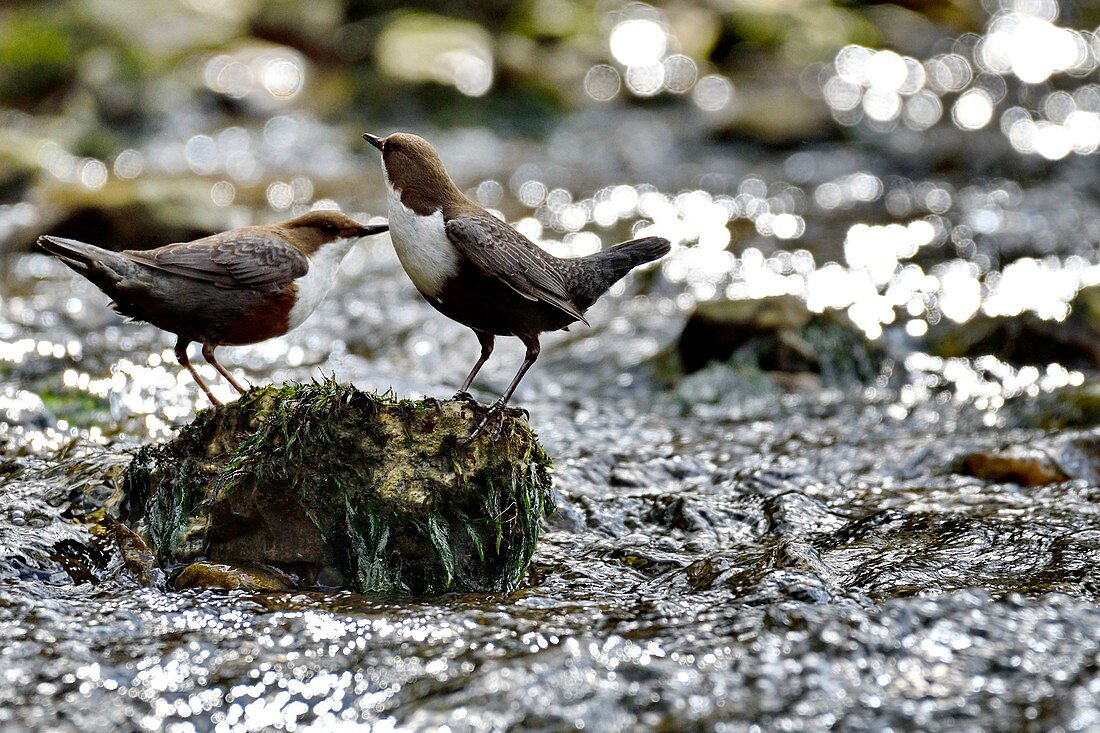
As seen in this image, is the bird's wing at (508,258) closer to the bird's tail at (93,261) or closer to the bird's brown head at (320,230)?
the bird's brown head at (320,230)

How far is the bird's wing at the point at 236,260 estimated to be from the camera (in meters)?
4.40

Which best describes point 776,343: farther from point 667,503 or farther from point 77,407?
point 77,407

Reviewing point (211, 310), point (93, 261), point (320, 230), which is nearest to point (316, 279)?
point (320, 230)

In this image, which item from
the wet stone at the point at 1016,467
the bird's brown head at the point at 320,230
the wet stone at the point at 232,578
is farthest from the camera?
the wet stone at the point at 1016,467

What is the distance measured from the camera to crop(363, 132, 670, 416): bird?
12.9 feet

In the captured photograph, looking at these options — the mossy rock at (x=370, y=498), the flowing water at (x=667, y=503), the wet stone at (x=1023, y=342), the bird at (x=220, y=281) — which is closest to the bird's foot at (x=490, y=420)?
the mossy rock at (x=370, y=498)

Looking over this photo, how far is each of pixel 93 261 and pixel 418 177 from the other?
132 cm

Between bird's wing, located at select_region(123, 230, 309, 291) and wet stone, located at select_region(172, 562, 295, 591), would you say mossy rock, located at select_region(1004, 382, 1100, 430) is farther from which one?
wet stone, located at select_region(172, 562, 295, 591)

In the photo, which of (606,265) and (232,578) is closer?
(232,578)

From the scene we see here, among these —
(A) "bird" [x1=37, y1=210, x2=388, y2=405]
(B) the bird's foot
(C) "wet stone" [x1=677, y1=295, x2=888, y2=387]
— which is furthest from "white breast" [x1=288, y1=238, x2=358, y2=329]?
(C) "wet stone" [x1=677, y1=295, x2=888, y2=387]

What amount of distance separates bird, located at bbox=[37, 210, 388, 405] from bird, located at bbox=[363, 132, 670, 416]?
2.14 feet

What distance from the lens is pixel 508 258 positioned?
399cm

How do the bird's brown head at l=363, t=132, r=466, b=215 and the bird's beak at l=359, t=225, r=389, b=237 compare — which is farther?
the bird's beak at l=359, t=225, r=389, b=237

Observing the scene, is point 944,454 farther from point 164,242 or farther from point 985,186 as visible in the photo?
point 985,186
